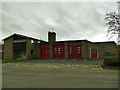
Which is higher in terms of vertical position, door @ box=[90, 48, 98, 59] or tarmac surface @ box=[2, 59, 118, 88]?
door @ box=[90, 48, 98, 59]

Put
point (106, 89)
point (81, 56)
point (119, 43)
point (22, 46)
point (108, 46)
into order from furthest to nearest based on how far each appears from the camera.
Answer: point (108, 46) < point (22, 46) < point (81, 56) < point (119, 43) < point (106, 89)

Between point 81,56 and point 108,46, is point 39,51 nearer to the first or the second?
point 81,56

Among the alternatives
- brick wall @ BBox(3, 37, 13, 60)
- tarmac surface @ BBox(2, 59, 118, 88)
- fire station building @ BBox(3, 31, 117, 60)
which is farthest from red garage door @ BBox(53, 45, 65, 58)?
tarmac surface @ BBox(2, 59, 118, 88)

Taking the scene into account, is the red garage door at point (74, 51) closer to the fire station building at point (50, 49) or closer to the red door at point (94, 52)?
the fire station building at point (50, 49)

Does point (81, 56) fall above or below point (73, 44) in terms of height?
below

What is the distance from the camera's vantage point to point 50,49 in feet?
80.9

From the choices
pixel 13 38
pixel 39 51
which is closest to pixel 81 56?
pixel 39 51

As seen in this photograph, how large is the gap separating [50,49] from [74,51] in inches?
222

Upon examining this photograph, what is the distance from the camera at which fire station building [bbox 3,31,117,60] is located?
881 inches

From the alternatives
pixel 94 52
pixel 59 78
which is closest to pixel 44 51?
pixel 94 52

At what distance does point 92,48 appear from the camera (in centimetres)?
2248

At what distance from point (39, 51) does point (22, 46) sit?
4.10 meters

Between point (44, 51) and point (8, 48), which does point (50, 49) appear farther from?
point (8, 48)

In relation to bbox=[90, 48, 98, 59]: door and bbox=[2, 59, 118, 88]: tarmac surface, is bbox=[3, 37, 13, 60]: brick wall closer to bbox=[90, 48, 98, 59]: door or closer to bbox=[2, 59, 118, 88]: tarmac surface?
bbox=[2, 59, 118, 88]: tarmac surface
